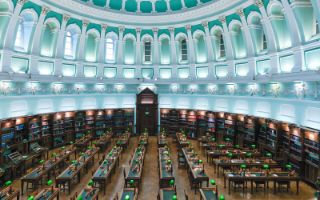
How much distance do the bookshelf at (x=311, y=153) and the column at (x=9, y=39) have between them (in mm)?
18345

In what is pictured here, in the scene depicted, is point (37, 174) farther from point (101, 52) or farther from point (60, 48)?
point (101, 52)

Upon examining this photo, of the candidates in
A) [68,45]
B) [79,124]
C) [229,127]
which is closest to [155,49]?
[68,45]

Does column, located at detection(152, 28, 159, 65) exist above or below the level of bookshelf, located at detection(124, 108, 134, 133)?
above

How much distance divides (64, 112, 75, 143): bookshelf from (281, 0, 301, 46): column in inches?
704

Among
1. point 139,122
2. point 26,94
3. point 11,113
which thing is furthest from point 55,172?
point 139,122

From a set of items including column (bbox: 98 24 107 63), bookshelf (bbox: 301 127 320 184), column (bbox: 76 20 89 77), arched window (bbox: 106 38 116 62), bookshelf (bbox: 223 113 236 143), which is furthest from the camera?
arched window (bbox: 106 38 116 62)

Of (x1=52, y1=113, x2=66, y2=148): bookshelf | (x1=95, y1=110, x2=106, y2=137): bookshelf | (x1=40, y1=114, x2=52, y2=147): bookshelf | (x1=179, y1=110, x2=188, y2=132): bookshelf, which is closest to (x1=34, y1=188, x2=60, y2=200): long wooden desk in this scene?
(x1=40, y1=114, x2=52, y2=147): bookshelf

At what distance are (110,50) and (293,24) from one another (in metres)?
16.6

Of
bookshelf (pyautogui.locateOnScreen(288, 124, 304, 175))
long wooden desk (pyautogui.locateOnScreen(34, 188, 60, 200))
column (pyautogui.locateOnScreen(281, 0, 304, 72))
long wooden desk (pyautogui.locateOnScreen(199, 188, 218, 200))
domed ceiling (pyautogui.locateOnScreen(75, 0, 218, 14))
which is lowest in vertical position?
long wooden desk (pyautogui.locateOnScreen(34, 188, 60, 200))

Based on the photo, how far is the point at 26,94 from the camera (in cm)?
1532

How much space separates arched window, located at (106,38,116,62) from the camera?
72.2 ft

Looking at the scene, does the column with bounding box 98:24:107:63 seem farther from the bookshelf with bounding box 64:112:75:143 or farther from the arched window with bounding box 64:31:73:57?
the bookshelf with bounding box 64:112:75:143

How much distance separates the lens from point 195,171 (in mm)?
10133

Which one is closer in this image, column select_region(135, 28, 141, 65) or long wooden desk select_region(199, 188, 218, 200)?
long wooden desk select_region(199, 188, 218, 200)
